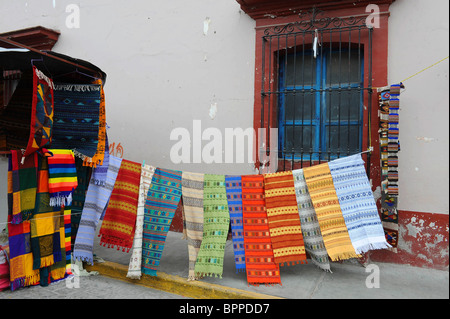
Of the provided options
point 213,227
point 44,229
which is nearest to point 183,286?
point 213,227

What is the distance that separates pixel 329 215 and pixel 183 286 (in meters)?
1.60

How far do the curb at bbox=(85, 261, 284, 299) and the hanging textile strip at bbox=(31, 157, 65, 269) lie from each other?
0.62 metres

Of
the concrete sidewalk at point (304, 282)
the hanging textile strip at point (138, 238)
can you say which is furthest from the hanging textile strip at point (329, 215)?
the hanging textile strip at point (138, 238)

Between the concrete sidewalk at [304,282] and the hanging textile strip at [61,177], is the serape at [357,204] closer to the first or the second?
the concrete sidewalk at [304,282]

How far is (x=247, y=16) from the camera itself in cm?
474

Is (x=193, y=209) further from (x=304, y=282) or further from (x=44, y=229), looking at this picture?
(x=44, y=229)

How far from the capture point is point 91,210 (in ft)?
12.5

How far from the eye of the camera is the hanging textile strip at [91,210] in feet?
12.3

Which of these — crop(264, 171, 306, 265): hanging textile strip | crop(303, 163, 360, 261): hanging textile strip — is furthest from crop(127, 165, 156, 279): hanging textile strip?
crop(303, 163, 360, 261): hanging textile strip

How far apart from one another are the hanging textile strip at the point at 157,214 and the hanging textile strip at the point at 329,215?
138 centimetres

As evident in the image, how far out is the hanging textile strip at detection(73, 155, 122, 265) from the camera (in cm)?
375

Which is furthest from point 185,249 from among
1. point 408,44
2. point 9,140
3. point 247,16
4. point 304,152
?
point 408,44

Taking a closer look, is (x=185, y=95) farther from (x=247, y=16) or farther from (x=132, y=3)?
(x=132, y=3)

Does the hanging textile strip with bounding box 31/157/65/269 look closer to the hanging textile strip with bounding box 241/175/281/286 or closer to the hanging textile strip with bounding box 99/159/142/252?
the hanging textile strip with bounding box 99/159/142/252
